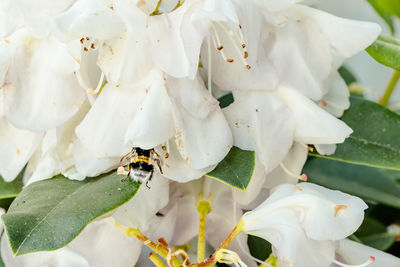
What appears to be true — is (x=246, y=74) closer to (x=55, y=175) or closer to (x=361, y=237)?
(x=55, y=175)

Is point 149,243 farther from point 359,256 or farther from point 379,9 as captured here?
point 379,9

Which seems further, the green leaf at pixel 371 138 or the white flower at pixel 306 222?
the green leaf at pixel 371 138

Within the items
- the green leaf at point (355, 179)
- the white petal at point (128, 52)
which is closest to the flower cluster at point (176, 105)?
the white petal at point (128, 52)

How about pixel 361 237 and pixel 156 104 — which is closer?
pixel 156 104

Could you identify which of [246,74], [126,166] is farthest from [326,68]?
[126,166]

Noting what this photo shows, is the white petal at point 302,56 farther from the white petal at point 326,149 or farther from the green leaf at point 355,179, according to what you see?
the green leaf at point 355,179

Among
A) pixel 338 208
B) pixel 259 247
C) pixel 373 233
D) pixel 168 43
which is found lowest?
pixel 373 233

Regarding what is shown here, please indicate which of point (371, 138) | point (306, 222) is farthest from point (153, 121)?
point (371, 138)
